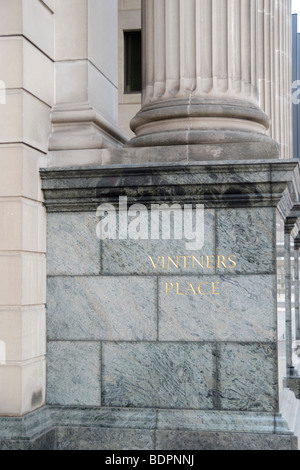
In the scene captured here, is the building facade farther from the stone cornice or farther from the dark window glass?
the dark window glass

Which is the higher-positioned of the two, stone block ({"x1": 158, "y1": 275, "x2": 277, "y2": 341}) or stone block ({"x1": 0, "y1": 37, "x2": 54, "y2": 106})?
stone block ({"x1": 0, "y1": 37, "x2": 54, "y2": 106})

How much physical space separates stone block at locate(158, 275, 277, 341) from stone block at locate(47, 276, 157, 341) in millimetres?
221

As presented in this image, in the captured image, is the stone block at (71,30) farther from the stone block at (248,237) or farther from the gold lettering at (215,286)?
the gold lettering at (215,286)

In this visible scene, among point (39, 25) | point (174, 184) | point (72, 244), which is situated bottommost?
point (72, 244)

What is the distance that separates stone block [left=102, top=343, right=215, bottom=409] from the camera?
830 centimetres

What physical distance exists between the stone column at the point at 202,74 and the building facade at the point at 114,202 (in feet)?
0.07

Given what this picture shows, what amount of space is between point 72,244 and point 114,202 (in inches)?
33.5

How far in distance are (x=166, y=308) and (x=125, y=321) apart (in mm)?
602

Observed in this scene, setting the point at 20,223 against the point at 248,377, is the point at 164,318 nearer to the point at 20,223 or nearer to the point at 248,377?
the point at 248,377

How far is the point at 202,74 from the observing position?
908 cm

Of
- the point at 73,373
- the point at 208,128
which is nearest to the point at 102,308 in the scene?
the point at 73,373

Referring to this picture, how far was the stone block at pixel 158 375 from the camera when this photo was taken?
8297mm

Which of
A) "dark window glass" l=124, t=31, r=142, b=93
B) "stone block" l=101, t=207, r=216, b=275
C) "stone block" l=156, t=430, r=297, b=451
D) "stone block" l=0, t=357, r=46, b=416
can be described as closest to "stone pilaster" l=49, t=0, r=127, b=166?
"stone block" l=101, t=207, r=216, b=275
